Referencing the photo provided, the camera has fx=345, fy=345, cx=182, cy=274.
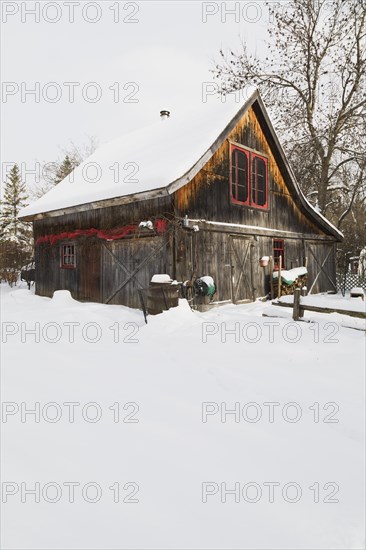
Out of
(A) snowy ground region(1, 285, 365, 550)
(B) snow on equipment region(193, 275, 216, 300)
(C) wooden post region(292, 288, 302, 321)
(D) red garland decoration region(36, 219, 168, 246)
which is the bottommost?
(A) snowy ground region(1, 285, 365, 550)

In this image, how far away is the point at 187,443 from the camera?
3.26 metres

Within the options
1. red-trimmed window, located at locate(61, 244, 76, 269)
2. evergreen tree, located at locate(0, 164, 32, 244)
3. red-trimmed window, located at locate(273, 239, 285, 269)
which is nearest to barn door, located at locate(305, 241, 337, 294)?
red-trimmed window, located at locate(273, 239, 285, 269)

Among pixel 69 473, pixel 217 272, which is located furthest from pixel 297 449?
pixel 217 272

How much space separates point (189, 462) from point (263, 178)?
453 inches

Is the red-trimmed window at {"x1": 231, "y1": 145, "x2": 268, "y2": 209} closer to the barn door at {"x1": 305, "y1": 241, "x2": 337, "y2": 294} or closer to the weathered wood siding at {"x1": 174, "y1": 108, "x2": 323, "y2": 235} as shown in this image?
the weathered wood siding at {"x1": 174, "y1": 108, "x2": 323, "y2": 235}

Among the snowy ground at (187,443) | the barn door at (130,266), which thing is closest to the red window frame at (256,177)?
the barn door at (130,266)

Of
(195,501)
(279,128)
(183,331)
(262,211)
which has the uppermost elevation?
(279,128)

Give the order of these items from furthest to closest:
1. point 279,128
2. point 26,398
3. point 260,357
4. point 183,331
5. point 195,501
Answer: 1. point 279,128
2. point 183,331
3. point 260,357
4. point 26,398
5. point 195,501

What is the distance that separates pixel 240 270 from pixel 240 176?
3.23m

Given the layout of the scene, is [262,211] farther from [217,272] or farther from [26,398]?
[26,398]

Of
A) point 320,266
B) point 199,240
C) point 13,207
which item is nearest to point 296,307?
point 199,240

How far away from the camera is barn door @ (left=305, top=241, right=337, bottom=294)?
1543 centimetres

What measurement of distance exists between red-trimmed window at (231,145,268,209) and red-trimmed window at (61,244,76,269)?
6303mm

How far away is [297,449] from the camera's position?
3.26 meters
